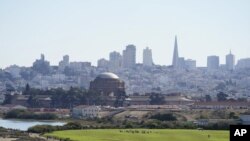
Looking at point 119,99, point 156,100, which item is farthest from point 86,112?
point 156,100

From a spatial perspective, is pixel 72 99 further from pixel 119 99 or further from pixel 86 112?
pixel 86 112

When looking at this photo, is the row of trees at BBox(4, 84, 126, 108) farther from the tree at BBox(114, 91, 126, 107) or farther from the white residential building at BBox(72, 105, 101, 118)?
the white residential building at BBox(72, 105, 101, 118)

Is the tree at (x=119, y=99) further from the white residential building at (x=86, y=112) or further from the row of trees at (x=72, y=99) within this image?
the white residential building at (x=86, y=112)

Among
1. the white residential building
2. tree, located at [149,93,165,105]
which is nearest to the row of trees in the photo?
tree, located at [149,93,165,105]

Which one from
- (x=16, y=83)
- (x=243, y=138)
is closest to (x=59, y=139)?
(x=243, y=138)

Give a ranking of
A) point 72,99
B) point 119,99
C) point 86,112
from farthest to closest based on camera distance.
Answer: point 119,99, point 72,99, point 86,112

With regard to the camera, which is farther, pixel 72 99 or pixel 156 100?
pixel 156 100

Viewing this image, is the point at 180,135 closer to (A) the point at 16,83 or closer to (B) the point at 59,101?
(B) the point at 59,101

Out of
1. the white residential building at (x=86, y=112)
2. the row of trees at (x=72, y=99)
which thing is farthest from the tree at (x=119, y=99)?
the white residential building at (x=86, y=112)

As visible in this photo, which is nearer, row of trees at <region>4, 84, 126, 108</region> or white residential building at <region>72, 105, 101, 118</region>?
white residential building at <region>72, 105, 101, 118</region>

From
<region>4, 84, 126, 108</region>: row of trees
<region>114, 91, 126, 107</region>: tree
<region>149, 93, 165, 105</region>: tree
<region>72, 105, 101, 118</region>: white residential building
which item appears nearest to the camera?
<region>72, 105, 101, 118</region>: white residential building

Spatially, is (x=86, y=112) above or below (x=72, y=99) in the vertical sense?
below
